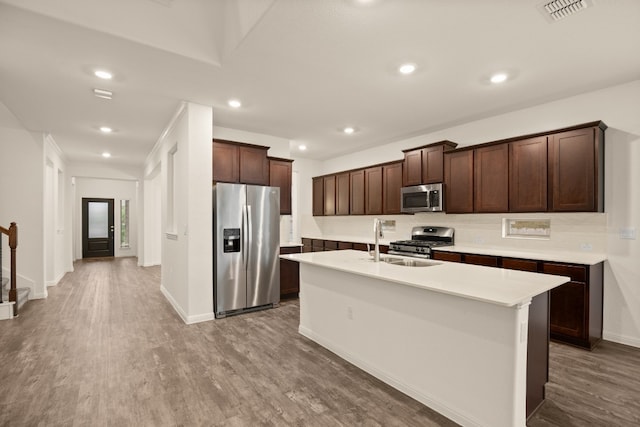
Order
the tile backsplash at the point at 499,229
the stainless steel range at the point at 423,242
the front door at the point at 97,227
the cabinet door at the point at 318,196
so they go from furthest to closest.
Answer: the front door at the point at 97,227 → the cabinet door at the point at 318,196 → the stainless steel range at the point at 423,242 → the tile backsplash at the point at 499,229

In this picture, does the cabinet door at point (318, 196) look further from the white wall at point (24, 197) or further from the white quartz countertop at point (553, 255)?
the white wall at point (24, 197)

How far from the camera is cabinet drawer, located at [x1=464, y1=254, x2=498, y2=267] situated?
150 inches

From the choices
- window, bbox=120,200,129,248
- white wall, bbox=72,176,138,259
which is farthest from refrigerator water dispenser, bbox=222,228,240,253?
window, bbox=120,200,129,248

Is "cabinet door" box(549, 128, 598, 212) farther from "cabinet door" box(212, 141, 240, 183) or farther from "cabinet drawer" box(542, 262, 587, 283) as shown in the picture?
"cabinet door" box(212, 141, 240, 183)

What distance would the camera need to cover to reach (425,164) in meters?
4.98

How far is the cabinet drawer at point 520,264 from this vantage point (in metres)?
3.48

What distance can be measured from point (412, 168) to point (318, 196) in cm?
267

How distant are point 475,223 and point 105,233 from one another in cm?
1070

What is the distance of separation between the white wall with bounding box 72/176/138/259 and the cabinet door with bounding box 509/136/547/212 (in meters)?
10.5

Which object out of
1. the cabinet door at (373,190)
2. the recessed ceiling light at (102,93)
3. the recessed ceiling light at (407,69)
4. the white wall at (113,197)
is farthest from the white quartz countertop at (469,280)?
the white wall at (113,197)

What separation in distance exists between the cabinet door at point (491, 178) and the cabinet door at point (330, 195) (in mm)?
3088

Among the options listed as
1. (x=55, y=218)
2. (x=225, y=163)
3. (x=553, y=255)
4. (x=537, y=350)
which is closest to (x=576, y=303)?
(x=553, y=255)

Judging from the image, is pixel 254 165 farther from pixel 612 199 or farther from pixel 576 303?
pixel 612 199

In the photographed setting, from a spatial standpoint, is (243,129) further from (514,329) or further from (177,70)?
(514,329)
